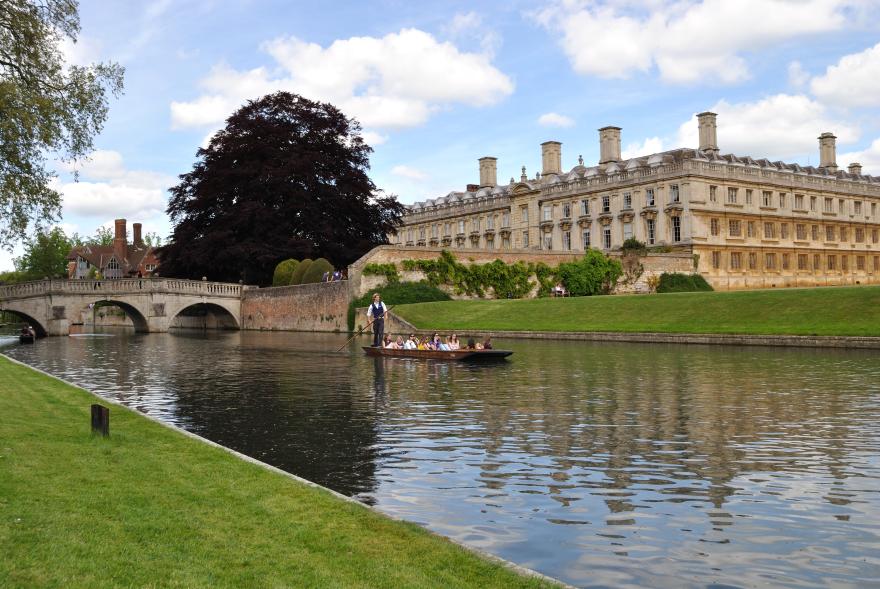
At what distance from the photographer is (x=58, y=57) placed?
21766 millimetres

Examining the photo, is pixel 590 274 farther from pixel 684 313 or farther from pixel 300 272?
pixel 684 313

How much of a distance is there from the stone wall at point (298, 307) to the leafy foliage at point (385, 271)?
64.7 inches

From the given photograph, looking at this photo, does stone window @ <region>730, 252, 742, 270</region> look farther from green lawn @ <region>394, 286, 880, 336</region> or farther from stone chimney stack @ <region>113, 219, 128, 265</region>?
stone chimney stack @ <region>113, 219, 128, 265</region>

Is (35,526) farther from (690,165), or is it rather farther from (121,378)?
(690,165)

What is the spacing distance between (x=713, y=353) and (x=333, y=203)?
4015cm

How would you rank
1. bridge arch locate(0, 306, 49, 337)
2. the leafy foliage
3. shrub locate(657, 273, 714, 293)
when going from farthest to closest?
shrub locate(657, 273, 714, 293) < the leafy foliage < bridge arch locate(0, 306, 49, 337)

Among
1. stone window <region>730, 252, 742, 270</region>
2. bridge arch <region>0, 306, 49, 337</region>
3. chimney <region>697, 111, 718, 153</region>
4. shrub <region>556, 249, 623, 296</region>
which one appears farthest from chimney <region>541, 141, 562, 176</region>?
bridge arch <region>0, 306, 49, 337</region>

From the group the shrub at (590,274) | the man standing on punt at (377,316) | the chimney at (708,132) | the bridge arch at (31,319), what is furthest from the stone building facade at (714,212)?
the man standing on punt at (377,316)

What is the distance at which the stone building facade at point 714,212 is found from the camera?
66312 millimetres

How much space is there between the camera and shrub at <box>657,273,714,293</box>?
6200 cm

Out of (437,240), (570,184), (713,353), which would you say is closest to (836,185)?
(570,184)

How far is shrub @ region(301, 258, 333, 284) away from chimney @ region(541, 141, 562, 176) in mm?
34705

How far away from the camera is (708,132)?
70.6 metres

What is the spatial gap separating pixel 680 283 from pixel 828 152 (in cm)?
3104
